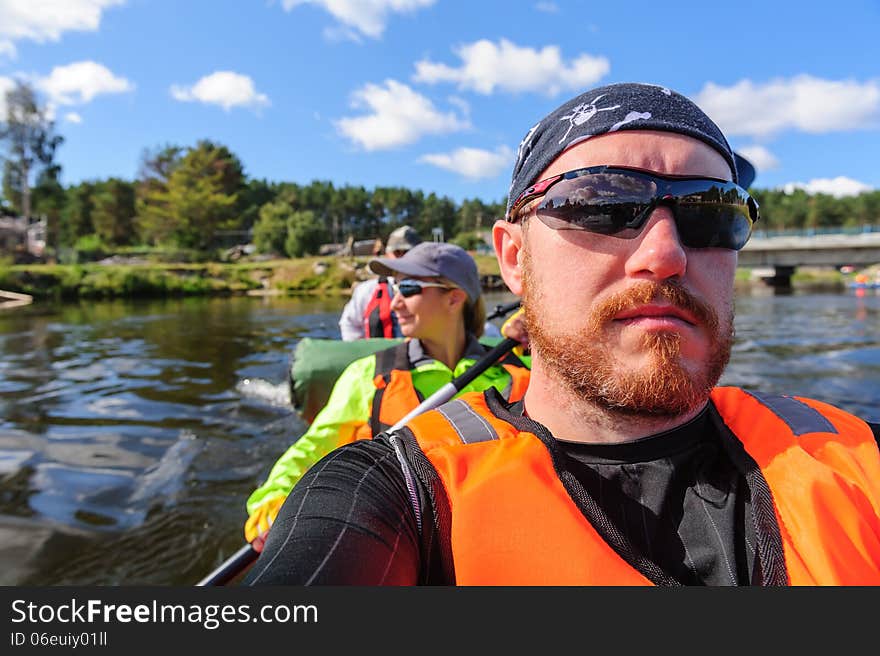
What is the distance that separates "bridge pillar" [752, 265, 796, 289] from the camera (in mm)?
45406

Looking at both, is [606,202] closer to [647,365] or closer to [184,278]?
[647,365]

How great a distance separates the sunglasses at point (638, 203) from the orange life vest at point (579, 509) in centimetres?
54

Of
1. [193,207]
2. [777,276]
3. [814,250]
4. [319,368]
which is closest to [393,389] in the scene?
[319,368]

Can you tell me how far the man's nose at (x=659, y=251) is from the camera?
4.26 ft

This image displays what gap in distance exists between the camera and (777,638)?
1.02 m

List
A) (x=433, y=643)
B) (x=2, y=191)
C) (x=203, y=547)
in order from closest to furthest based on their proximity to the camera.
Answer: (x=433, y=643) < (x=203, y=547) < (x=2, y=191)

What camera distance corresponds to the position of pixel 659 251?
1.31 metres

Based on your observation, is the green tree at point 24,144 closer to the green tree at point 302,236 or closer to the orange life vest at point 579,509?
the green tree at point 302,236

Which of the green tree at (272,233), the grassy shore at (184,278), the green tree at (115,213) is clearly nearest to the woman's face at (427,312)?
the grassy shore at (184,278)

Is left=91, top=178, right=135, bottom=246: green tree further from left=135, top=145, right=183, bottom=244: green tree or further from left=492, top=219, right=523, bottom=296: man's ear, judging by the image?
left=492, top=219, right=523, bottom=296: man's ear

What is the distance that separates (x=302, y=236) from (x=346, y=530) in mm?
58233

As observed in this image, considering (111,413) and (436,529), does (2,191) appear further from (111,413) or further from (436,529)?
(436,529)

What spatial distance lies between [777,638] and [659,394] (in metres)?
0.51

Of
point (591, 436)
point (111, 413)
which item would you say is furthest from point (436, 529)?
point (111, 413)
